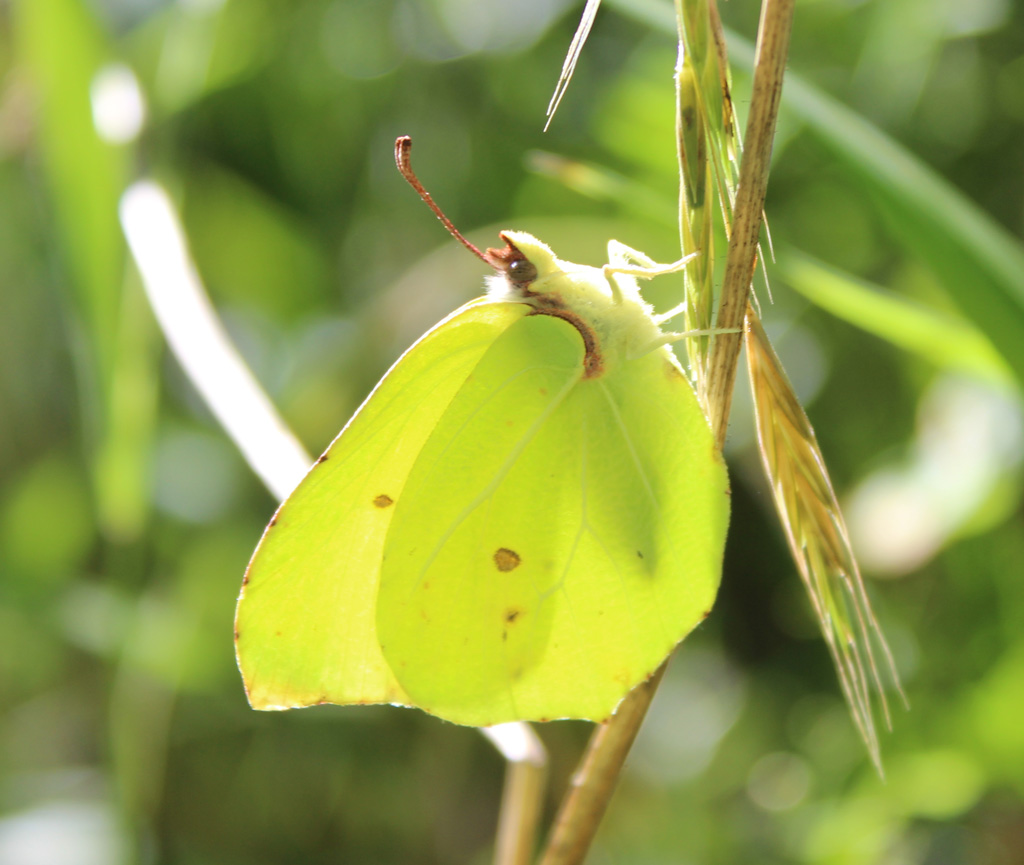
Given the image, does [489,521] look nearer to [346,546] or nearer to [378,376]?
[346,546]

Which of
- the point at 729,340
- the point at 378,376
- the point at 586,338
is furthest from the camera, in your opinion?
the point at 378,376

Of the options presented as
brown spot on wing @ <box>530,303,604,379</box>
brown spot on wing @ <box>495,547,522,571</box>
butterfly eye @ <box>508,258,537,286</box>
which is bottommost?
brown spot on wing @ <box>495,547,522,571</box>

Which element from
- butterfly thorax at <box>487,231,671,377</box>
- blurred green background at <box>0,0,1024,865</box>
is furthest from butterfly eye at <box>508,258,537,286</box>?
blurred green background at <box>0,0,1024,865</box>

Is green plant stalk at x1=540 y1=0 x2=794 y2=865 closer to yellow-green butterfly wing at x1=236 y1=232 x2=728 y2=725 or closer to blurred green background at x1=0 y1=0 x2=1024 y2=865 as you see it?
yellow-green butterfly wing at x1=236 y1=232 x2=728 y2=725

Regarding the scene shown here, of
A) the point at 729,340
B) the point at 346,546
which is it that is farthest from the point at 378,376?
the point at 729,340

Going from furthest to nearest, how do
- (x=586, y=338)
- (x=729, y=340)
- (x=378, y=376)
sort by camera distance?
(x=378, y=376)
(x=586, y=338)
(x=729, y=340)

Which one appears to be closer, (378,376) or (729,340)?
(729,340)
